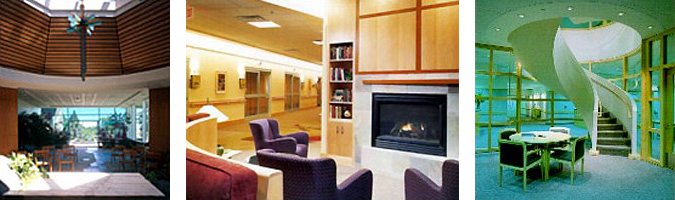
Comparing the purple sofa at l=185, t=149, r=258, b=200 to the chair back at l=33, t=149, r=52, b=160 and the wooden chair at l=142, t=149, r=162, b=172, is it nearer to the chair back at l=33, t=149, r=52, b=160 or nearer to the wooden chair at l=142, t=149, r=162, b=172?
the wooden chair at l=142, t=149, r=162, b=172

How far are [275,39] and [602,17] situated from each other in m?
3.32

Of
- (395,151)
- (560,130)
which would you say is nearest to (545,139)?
(560,130)

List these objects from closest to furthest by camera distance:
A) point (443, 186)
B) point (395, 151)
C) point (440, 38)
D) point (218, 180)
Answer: point (218, 180), point (443, 186), point (440, 38), point (395, 151)

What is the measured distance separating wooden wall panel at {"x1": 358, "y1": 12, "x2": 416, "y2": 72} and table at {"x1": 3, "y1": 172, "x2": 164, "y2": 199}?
2.62 meters

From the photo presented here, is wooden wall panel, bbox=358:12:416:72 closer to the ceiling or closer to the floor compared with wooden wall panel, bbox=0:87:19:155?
closer to the ceiling

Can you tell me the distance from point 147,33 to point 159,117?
63 centimetres

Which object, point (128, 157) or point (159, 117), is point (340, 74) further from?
point (128, 157)

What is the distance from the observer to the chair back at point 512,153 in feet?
9.54

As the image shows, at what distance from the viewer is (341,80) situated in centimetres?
486

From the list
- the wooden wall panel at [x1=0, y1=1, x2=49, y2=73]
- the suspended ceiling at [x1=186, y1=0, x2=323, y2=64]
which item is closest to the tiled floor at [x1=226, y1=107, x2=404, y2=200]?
the suspended ceiling at [x1=186, y1=0, x2=323, y2=64]

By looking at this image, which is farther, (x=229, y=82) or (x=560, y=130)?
(x=229, y=82)

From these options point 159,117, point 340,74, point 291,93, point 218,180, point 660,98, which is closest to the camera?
point 218,180

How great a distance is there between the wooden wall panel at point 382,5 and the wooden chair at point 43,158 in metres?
3.14

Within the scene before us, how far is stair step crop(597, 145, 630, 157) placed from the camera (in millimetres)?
2822
